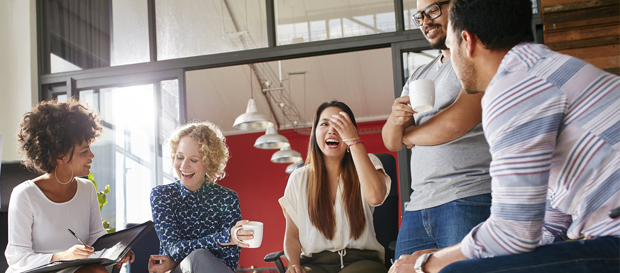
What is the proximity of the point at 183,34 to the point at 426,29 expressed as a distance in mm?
2490

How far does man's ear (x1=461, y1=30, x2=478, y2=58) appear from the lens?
107 cm

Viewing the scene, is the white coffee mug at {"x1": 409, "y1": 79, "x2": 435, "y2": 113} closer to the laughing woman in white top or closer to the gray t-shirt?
the gray t-shirt

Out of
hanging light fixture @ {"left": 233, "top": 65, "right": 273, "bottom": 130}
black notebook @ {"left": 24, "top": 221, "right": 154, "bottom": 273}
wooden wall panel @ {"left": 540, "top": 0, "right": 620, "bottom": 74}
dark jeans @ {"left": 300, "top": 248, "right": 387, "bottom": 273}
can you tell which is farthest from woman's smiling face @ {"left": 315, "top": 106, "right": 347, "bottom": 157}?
hanging light fixture @ {"left": 233, "top": 65, "right": 273, "bottom": 130}

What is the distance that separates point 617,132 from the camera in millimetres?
853

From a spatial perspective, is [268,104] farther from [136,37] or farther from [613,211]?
[613,211]

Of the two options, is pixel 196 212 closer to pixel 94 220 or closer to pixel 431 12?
pixel 94 220

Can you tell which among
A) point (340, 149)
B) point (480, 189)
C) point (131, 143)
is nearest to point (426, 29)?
point (480, 189)

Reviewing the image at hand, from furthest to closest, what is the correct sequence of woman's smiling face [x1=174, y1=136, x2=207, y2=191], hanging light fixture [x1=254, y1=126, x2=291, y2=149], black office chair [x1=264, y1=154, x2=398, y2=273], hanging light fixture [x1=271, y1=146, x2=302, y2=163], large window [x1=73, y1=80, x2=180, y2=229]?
hanging light fixture [x1=271, y1=146, x2=302, y2=163], hanging light fixture [x1=254, y1=126, x2=291, y2=149], large window [x1=73, y1=80, x2=180, y2=229], woman's smiling face [x1=174, y1=136, x2=207, y2=191], black office chair [x1=264, y1=154, x2=398, y2=273]

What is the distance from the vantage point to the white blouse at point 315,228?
2.07 meters

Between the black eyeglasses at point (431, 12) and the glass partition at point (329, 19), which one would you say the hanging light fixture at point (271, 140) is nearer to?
the glass partition at point (329, 19)

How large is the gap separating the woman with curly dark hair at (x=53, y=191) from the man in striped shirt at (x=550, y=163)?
155 centimetres

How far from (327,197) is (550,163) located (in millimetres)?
1357

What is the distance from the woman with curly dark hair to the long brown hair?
83 centimetres

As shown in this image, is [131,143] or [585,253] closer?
[585,253]
